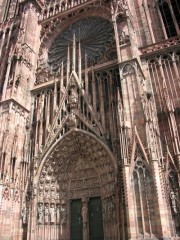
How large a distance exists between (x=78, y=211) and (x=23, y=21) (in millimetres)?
14658

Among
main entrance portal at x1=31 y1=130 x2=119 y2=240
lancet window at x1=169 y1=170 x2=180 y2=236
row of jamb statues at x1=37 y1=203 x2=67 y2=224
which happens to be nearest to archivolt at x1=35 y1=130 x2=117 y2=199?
main entrance portal at x1=31 y1=130 x2=119 y2=240

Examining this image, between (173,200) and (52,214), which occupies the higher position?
(173,200)

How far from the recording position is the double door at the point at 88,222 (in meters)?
13.4

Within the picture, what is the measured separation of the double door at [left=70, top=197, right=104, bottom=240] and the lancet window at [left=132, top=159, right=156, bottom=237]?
12.0 ft

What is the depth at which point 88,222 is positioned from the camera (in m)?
13.7

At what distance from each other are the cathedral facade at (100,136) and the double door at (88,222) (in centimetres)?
5

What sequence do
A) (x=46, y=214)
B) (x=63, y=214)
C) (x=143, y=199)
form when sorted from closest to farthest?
(x=143, y=199) < (x=46, y=214) < (x=63, y=214)

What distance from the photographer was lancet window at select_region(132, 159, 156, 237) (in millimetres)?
10062

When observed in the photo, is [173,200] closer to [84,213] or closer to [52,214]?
[84,213]

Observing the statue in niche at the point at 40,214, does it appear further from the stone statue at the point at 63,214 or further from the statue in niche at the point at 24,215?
the stone statue at the point at 63,214

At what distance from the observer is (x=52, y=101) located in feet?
55.8

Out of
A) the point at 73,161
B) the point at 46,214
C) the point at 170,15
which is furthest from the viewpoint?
the point at 170,15

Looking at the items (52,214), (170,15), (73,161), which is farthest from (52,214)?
(170,15)

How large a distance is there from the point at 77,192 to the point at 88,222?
5.49ft
